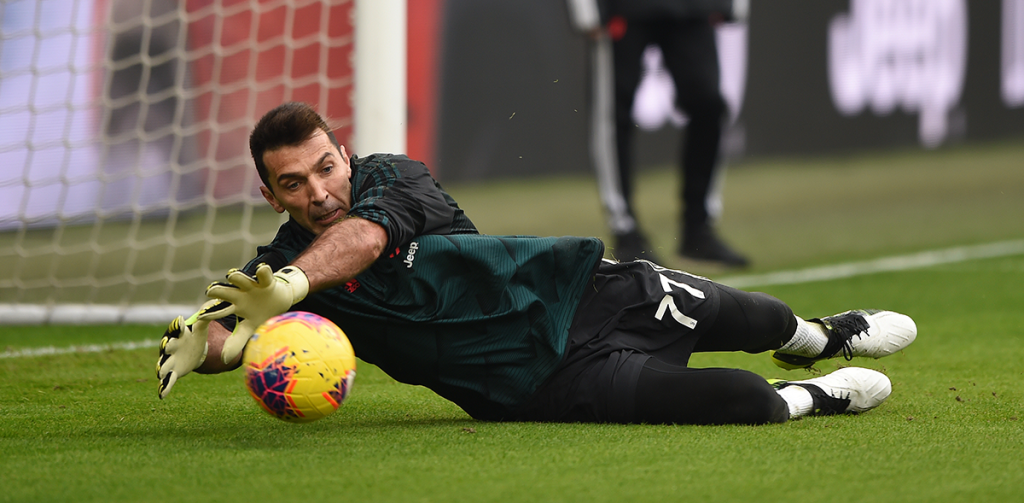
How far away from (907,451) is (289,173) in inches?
60.1

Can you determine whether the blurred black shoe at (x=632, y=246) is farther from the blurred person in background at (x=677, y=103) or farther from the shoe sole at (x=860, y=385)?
the shoe sole at (x=860, y=385)

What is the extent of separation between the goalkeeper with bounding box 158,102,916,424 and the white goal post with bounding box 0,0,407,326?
187cm

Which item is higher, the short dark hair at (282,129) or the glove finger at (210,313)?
the short dark hair at (282,129)

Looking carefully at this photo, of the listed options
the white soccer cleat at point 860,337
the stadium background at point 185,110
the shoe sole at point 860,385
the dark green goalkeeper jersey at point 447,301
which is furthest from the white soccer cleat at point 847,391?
the stadium background at point 185,110

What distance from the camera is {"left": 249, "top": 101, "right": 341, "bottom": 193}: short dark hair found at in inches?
99.4

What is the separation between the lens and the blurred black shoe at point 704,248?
6027mm

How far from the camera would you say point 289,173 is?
252 centimetres

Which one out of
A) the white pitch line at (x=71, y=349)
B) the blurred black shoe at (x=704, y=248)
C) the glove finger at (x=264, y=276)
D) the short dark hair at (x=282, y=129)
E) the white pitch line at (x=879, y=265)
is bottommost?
the white pitch line at (x=71, y=349)

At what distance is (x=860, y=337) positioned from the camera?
3076 mm

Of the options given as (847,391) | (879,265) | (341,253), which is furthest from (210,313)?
(879,265)

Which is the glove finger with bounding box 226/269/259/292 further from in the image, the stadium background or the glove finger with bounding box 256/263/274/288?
the stadium background

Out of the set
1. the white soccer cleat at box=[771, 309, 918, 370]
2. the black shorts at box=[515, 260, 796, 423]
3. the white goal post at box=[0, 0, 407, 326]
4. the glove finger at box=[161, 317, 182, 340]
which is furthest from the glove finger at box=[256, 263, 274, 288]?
the white goal post at box=[0, 0, 407, 326]

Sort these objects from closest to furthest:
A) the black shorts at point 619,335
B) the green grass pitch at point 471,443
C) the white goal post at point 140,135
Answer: the green grass pitch at point 471,443 → the black shorts at point 619,335 → the white goal post at point 140,135

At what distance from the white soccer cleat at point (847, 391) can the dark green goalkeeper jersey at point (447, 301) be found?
2.16 feet
